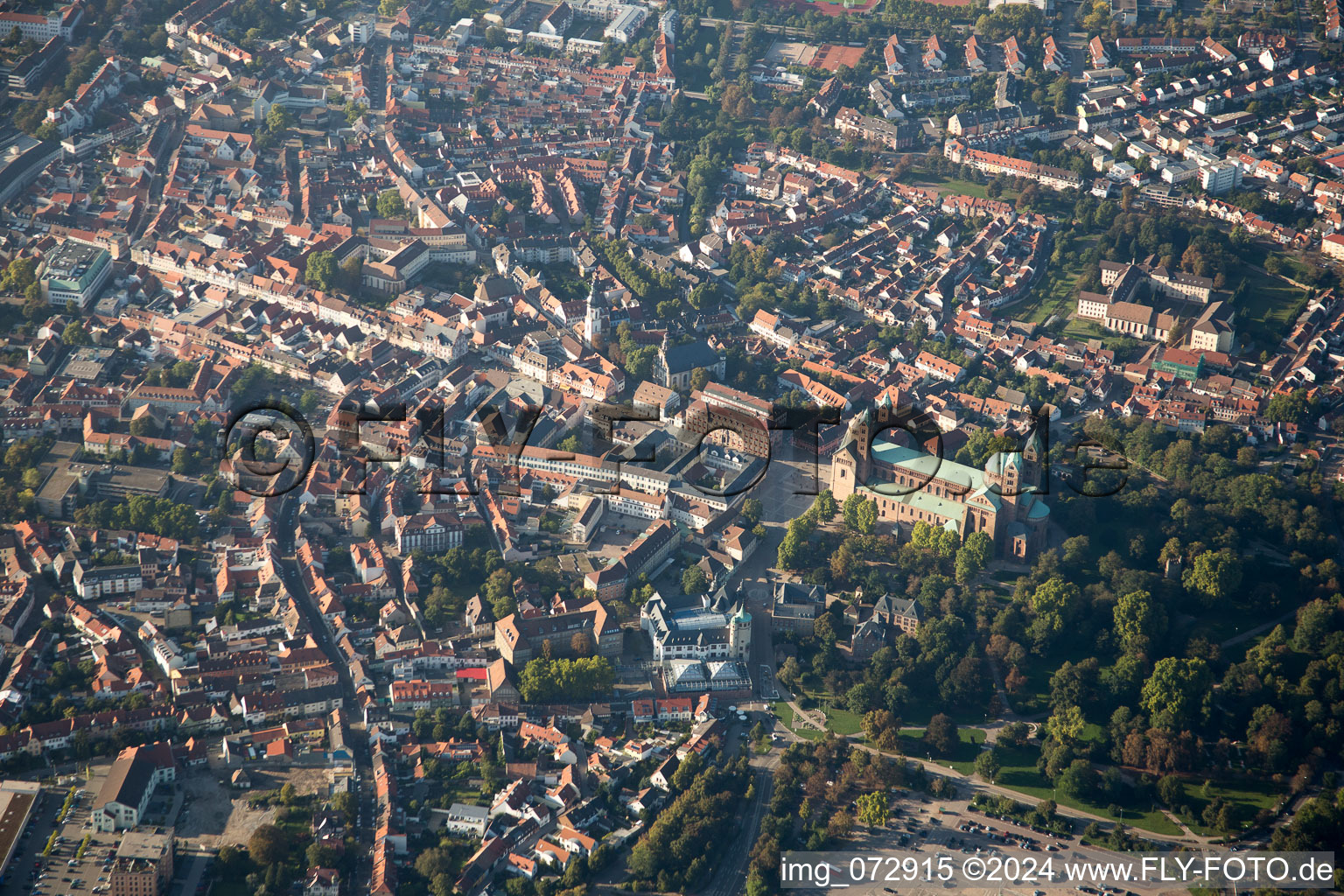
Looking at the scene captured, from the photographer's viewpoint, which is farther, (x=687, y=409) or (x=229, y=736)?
(x=687, y=409)

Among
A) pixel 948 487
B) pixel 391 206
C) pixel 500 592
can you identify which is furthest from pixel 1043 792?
pixel 391 206

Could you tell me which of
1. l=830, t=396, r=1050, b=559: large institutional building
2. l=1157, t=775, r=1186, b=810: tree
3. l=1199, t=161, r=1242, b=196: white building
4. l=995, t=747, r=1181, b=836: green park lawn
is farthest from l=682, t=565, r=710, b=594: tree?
l=1199, t=161, r=1242, b=196: white building

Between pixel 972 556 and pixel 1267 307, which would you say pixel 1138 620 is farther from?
pixel 1267 307

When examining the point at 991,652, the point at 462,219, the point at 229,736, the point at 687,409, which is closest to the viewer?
the point at 229,736

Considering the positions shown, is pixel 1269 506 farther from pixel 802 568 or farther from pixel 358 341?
pixel 358 341

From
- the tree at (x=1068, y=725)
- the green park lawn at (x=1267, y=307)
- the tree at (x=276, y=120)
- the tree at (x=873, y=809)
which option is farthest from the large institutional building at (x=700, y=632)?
the tree at (x=276, y=120)

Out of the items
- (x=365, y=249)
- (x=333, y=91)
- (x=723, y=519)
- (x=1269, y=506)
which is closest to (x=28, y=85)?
(x=333, y=91)

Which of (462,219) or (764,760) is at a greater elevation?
(462,219)
